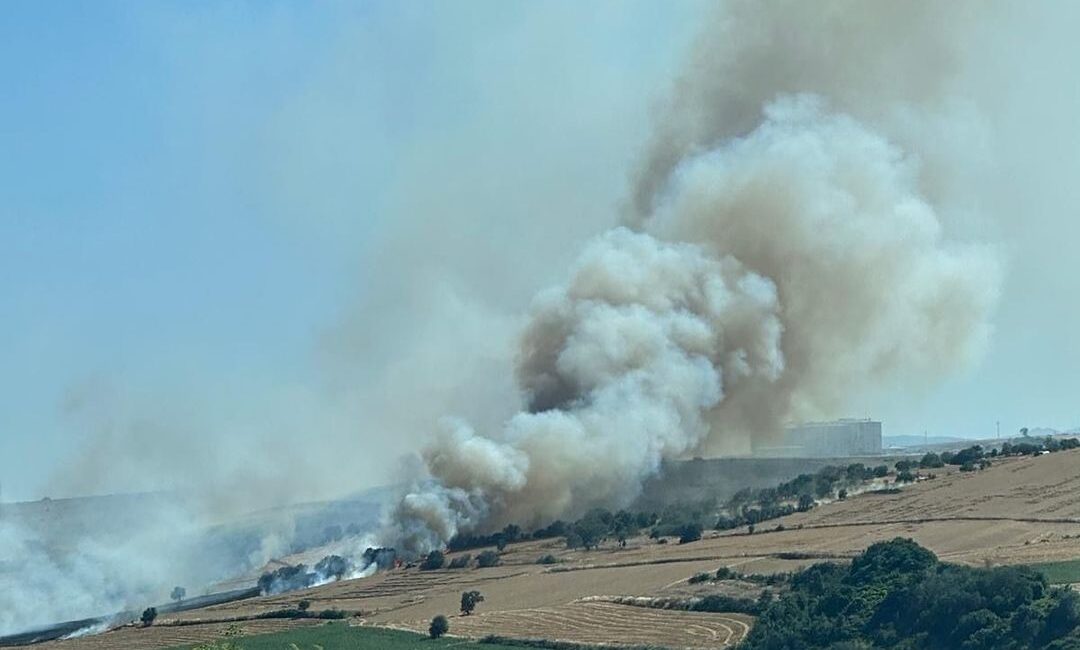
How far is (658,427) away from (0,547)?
39254 millimetres

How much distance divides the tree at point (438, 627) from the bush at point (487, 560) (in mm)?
15435

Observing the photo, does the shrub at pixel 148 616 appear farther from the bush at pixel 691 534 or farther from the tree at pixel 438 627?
the bush at pixel 691 534

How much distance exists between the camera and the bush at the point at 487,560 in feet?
213

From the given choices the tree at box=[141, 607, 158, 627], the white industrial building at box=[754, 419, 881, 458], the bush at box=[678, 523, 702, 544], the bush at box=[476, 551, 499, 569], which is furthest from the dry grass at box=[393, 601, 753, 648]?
the white industrial building at box=[754, 419, 881, 458]

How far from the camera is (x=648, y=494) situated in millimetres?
78312

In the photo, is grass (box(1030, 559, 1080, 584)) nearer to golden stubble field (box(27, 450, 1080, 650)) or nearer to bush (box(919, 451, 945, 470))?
golden stubble field (box(27, 450, 1080, 650))

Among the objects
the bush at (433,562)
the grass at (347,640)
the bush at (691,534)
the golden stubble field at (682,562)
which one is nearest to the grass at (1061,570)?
the golden stubble field at (682,562)

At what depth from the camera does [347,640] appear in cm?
4878

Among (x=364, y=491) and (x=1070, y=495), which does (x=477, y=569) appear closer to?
(x=1070, y=495)

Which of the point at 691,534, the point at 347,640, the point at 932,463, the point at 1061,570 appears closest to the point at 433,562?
the point at 691,534

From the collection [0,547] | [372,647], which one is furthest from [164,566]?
[372,647]

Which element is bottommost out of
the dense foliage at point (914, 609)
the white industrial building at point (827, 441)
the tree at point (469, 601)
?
the dense foliage at point (914, 609)

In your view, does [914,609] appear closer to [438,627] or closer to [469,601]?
[438,627]

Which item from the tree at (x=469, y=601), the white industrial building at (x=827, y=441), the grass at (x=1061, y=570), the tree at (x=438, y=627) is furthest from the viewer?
the white industrial building at (x=827, y=441)
